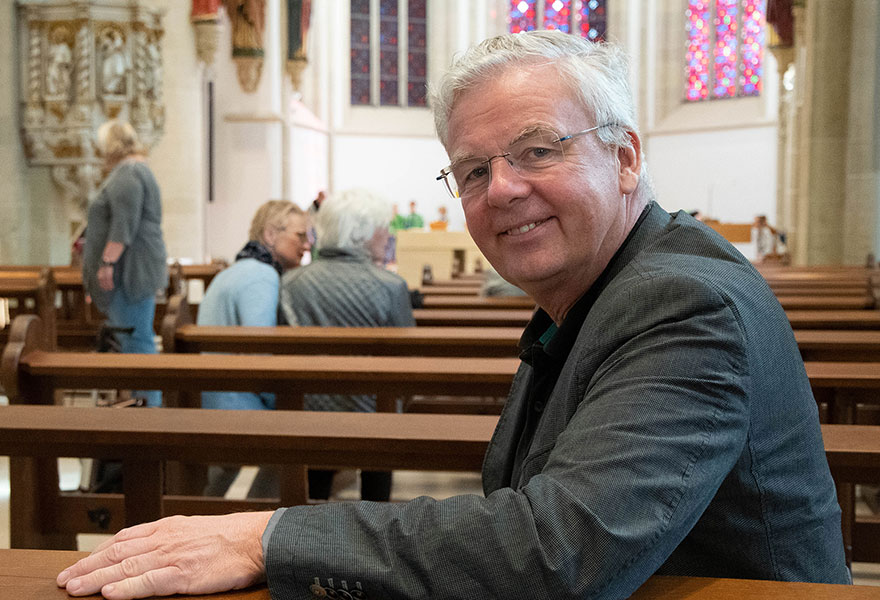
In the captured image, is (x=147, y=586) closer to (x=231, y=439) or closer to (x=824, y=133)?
(x=231, y=439)

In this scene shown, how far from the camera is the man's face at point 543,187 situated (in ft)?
3.86

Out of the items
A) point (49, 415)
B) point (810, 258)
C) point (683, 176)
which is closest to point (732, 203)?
point (683, 176)

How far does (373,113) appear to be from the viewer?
1847 centimetres

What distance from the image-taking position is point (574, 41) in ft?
3.92

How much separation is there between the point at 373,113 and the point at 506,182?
1766 centimetres

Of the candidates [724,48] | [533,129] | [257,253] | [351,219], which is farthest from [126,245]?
[724,48]

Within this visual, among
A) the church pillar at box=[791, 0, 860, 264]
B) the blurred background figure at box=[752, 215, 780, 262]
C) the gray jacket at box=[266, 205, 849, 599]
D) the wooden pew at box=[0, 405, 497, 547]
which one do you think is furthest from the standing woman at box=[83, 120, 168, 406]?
the blurred background figure at box=[752, 215, 780, 262]

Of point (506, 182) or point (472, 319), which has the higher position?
point (506, 182)

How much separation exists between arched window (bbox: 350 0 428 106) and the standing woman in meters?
14.1

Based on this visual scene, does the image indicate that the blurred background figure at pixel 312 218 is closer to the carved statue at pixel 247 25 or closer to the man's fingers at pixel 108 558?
the carved statue at pixel 247 25

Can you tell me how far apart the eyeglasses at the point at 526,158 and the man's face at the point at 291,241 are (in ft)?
9.34

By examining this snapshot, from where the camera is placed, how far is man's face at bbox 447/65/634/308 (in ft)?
3.86

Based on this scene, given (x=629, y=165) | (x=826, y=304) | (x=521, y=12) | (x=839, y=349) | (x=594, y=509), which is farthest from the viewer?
(x=521, y=12)

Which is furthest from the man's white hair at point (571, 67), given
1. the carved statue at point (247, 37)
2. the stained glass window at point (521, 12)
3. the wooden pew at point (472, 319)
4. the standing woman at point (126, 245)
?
the stained glass window at point (521, 12)
